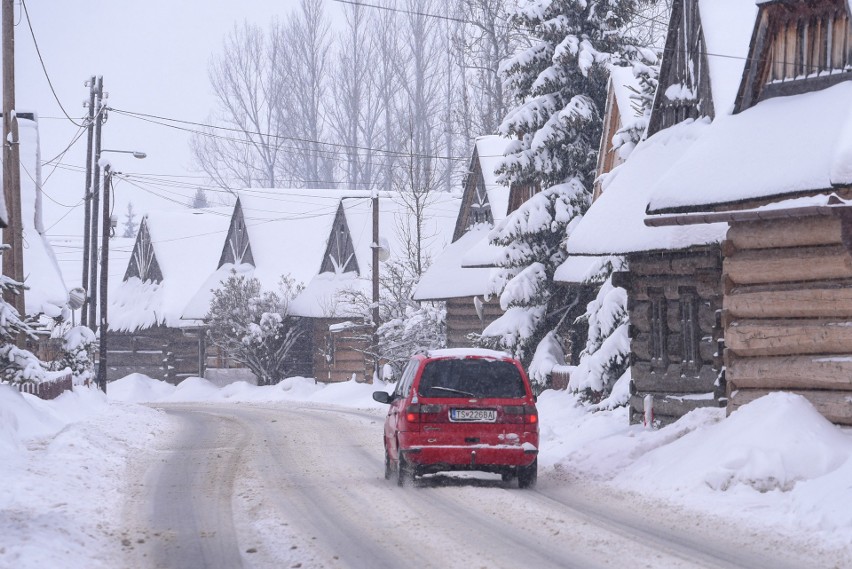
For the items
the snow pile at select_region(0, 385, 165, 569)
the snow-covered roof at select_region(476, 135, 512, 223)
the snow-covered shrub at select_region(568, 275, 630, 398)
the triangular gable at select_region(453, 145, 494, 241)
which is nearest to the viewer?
the snow pile at select_region(0, 385, 165, 569)

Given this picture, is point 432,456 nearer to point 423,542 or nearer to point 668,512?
point 668,512

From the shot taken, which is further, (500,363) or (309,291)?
(309,291)

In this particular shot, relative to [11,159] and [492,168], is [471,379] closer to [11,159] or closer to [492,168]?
[11,159]

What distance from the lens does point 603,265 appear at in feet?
77.7

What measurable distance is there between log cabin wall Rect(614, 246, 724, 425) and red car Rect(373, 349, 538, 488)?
4.88 meters

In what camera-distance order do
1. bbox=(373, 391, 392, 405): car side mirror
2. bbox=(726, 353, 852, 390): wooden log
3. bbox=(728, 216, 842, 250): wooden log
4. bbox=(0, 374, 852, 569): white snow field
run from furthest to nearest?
bbox=(373, 391, 392, 405): car side mirror, bbox=(728, 216, 842, 250): wooden log, bbox=(726, 353, 852, 390): wooden log, bbox=(0, 374, 852, 569): white snow field

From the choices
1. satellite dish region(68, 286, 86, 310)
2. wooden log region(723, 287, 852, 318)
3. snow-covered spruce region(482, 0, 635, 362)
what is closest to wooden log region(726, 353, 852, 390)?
wooden log region(723, 287, 852, 318)

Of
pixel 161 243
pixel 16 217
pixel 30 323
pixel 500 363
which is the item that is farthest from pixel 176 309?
pixel 500 363

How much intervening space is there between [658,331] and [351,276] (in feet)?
113

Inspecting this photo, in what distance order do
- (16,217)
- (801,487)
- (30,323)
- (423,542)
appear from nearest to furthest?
(423,542)
(801,487)
(30,323)
(16,217)

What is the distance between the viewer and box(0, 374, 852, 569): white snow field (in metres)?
10.1

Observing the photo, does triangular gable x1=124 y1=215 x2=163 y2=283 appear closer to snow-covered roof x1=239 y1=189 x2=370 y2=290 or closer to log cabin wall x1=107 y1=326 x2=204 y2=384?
log cabin wall x1=107 y1=326 x2=204 y2=384

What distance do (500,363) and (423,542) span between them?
530cm

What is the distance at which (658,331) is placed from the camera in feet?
68.1
